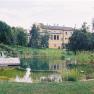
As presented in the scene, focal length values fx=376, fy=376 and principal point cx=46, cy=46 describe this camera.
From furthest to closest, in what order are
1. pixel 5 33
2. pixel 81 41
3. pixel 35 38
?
pixel 35 38 → pixel 5 33 → pixel 81 41

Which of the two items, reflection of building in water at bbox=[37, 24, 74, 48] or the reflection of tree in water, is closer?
the reflection of tree in water

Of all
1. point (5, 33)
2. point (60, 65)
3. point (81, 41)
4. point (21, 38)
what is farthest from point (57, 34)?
point (60, 65)

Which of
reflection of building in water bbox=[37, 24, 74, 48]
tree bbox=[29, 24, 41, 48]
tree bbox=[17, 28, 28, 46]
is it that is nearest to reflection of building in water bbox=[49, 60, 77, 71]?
tree bbox=[17, 28, 28, 46]

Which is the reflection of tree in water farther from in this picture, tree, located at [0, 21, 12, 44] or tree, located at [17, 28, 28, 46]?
tree, located at [17, 28, 28, 46]

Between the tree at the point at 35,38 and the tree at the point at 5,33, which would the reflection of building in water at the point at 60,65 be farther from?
the tree at the point at 35,38

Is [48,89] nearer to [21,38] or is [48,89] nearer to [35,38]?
[21,38]

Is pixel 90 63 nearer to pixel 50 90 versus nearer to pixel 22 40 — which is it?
pixel 50 90

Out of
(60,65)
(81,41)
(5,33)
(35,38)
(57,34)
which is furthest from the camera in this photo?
(57,34)

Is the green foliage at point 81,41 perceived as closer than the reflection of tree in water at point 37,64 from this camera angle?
No

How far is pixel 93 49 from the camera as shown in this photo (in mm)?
44656

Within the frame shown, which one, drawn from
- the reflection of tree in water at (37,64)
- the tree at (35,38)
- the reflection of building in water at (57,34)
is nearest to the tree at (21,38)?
the tree at (35,38)

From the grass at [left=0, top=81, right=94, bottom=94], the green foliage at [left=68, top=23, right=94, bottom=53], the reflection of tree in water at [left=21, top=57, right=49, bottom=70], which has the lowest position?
the reflection of tree in water at [left=21, top=57, right=49, bottom=70]

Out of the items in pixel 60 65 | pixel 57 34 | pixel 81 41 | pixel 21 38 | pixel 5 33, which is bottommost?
pixel 60 65

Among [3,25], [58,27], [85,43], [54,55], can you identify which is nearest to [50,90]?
[54,55]
